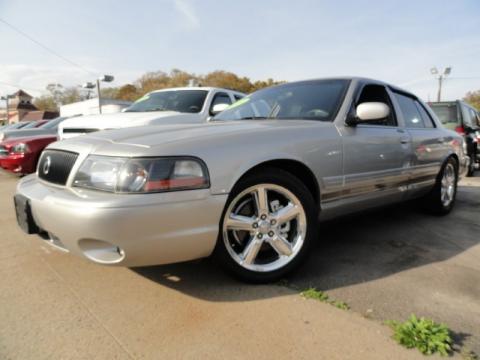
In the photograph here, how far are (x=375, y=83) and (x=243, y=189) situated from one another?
194cm

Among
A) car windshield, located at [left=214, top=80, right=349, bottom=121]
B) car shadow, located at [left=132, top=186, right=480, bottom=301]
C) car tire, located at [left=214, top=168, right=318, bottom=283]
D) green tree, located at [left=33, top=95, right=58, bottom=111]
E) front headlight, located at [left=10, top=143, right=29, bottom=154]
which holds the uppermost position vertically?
green tree, located at [left=33, top=95, right=58, bottom=111]

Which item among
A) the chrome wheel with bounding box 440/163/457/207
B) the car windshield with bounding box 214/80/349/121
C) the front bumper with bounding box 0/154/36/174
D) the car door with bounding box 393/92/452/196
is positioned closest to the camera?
the car windshield with bounding box 214/80/349/121

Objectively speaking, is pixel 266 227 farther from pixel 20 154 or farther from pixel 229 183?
pixel 20 154

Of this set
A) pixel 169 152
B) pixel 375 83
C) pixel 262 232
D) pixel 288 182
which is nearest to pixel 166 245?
pixel 169 152

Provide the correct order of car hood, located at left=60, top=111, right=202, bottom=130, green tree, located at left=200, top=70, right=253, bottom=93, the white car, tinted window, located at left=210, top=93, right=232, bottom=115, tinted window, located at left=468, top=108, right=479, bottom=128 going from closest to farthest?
car hood, located at left=60, top=111, right=202, bottom=130, the white car, tinted window, located at left=210, top=93, right=232, bottom=115, tinted window, located at left=468, top=108, right=479, bottom=128, green tree, located at left=200, top=70, right=253, bottom=93

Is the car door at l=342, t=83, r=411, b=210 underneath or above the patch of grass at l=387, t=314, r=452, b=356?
above

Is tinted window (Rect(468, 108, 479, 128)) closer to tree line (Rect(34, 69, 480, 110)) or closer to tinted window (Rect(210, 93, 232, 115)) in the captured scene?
tinted window (Rect(210, 93, 232, 115))

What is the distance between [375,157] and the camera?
9.86ft

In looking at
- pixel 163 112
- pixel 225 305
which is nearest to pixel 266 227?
pixel 225 305

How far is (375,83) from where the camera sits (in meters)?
3.38

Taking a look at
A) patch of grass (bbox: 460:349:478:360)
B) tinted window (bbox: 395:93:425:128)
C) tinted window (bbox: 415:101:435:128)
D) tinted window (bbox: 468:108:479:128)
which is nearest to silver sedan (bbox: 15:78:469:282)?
tinted window (bbox: 395:93:425:128)

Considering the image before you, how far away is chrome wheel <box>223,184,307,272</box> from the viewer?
2.26 meters

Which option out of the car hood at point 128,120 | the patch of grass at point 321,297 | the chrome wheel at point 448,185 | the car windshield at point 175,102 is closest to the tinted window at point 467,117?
the chrome wheel at point 448,185

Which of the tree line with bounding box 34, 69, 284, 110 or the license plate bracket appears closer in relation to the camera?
the license plate bracket
